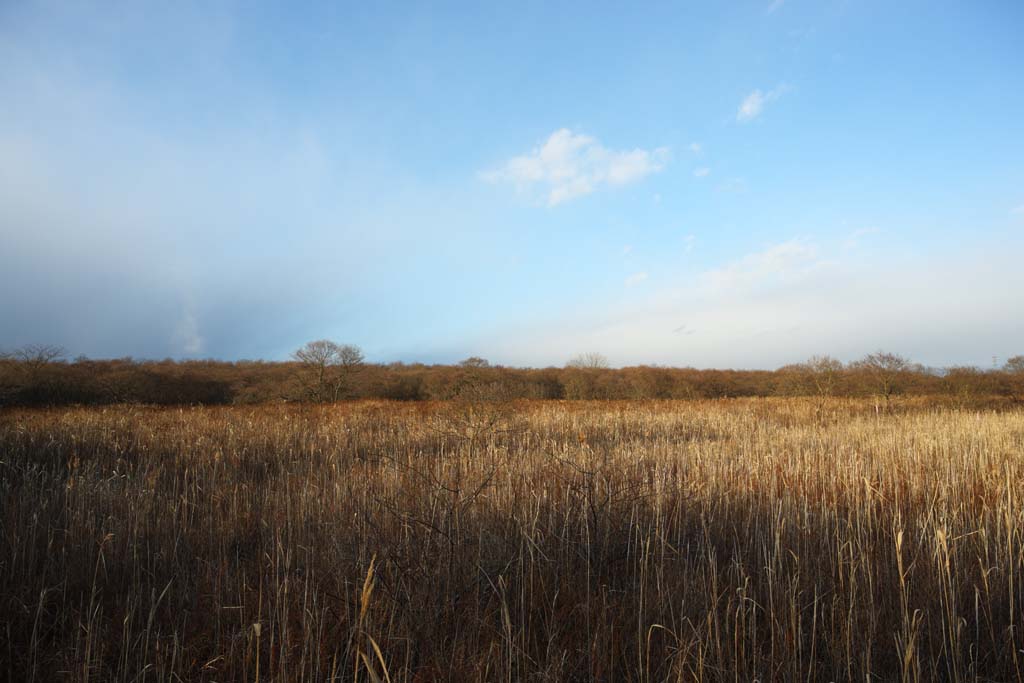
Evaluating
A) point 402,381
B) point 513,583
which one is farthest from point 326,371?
point 513,583

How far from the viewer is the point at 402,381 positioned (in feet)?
99.1

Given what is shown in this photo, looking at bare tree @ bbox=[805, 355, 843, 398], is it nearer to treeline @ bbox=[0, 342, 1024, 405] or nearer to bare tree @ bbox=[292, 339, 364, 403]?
treeline @ bbox=[0, 342, 1024, 405]

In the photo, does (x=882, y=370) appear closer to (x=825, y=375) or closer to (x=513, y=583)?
(x=825, y=375)

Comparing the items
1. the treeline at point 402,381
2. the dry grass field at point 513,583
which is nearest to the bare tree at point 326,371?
the treeline at point 402,381

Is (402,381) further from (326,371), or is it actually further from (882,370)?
(882,370)

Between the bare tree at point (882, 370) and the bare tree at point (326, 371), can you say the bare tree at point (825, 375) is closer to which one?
the bare tree at point (882, 370)

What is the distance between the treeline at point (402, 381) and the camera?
817 inches

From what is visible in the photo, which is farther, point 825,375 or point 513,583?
point 825,375

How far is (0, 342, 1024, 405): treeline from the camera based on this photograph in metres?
20.8

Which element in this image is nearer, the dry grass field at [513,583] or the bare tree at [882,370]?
the dry grass field at [513,583]

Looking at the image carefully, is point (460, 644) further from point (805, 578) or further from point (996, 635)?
point (996, 635)

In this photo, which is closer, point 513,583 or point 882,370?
point 513,583

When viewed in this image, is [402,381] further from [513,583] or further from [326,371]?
[513,583]

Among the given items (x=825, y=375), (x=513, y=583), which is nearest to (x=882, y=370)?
(x=825, y=375)
